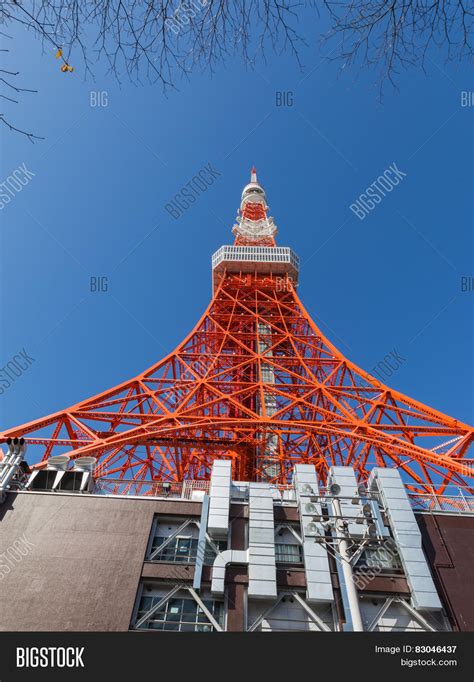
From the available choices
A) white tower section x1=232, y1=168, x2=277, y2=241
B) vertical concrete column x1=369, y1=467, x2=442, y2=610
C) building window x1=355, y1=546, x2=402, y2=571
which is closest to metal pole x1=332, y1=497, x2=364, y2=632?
vertical concrete column x1=369, y1=467, x2=442, y2=610

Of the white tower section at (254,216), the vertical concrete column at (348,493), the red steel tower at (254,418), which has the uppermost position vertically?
the white tower section at (254,216)

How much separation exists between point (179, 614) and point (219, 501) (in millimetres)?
2741

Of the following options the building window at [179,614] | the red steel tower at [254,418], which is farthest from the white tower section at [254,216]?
the building window at [179,614]

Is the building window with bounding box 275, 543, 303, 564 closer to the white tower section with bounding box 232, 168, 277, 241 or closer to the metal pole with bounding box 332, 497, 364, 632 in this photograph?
the metal pole with bounding box 332, 497, 364, 632

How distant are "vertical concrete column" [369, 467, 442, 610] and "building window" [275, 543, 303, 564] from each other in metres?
2.38

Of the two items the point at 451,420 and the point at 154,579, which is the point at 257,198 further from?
the point at 154,579

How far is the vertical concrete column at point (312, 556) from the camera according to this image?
9.58 metres

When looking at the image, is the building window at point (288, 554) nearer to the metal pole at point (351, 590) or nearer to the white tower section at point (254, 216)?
the metal pole at point (351, 590)

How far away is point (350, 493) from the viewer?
11.8 m

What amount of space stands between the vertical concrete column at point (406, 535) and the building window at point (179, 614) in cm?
432

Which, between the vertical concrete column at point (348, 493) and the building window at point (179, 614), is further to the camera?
the vertical concrete column at point (348, 493)

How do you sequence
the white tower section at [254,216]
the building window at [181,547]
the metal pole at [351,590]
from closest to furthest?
the metal pole at [351,590] < the building window at [181,547] < the white tower section at [254,216]

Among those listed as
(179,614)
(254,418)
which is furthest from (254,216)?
(179,614)
